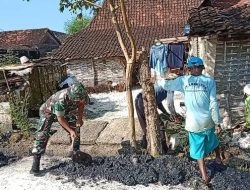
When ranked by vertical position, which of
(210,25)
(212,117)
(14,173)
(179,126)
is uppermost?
(210,25)

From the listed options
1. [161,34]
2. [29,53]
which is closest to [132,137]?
[161,34]

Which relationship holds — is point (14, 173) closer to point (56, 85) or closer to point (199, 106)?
point (199, 106)

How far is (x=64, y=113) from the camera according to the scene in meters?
5.66

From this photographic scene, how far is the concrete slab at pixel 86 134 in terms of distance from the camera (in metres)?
7.47

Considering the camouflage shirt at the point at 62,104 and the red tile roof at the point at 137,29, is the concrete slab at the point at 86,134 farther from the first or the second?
the red tile roof at the point at 137,29

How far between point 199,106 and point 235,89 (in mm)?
3766

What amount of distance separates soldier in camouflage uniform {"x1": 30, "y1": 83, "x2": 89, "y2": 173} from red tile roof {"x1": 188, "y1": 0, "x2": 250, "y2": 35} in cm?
314

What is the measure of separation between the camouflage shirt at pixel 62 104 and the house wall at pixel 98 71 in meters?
12.5

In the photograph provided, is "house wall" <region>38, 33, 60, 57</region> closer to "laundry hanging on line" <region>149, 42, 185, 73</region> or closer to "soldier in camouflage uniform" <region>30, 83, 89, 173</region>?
"laundry hanging on line" <region>149, 42, 185, 73</region>

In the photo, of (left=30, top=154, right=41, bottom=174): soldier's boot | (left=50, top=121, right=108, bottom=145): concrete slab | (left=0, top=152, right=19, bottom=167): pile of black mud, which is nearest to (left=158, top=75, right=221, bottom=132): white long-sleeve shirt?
(left=30, top=154, right=41, bottom=174): soldier's boot

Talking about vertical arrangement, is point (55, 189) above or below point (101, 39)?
below

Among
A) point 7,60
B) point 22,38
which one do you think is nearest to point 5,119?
point 7,60

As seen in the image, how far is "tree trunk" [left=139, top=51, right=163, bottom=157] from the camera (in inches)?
235

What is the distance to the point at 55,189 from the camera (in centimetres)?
527
